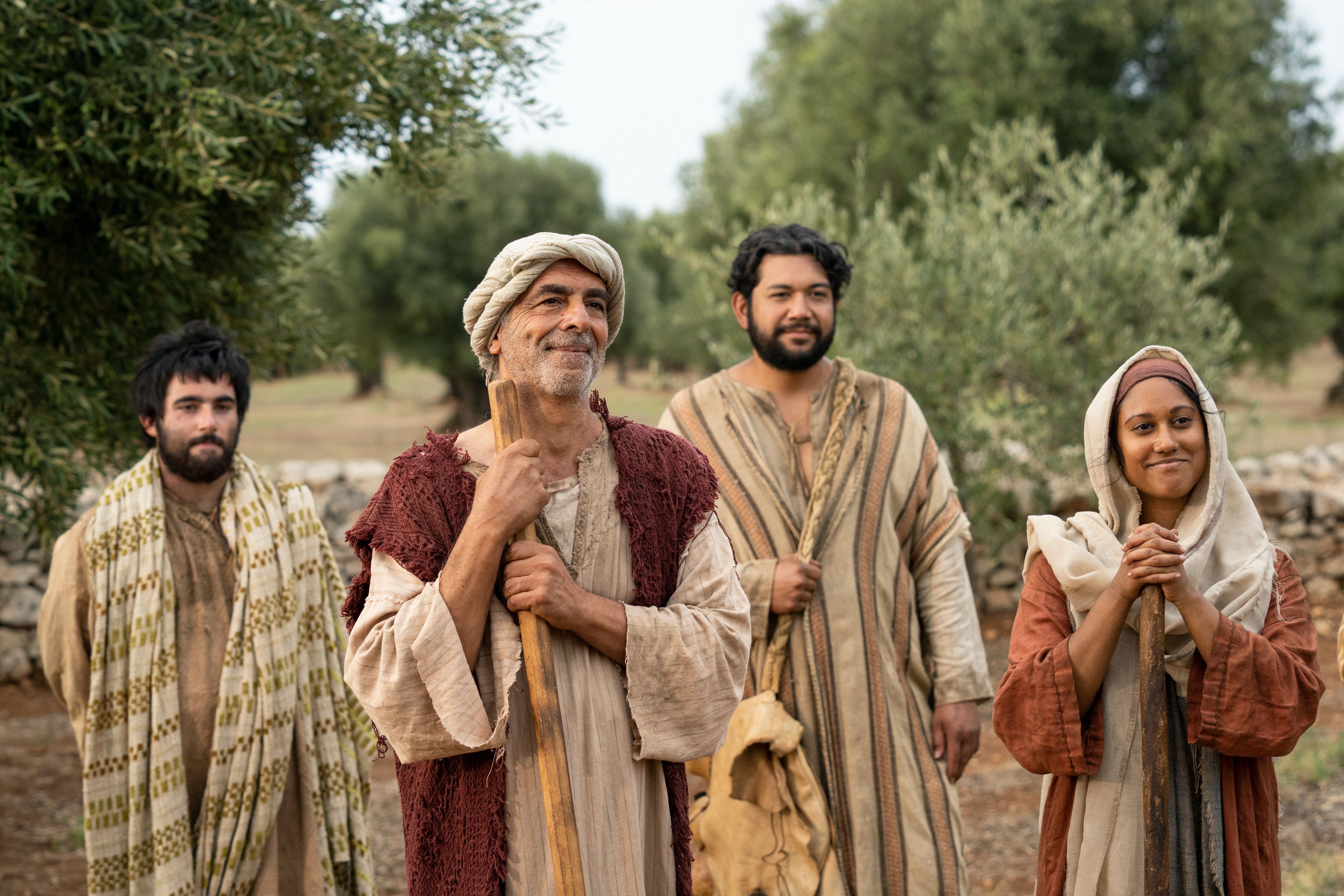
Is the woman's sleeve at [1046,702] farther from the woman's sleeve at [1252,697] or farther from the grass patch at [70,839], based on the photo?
the grass patch at [70,839]

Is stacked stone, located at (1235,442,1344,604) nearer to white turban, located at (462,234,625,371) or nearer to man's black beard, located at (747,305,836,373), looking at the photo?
man's black beard, located at (747,305,836,373)

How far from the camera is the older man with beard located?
2.39 metres

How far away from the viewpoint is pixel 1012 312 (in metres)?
9.62

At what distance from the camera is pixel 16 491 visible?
5.52 meters

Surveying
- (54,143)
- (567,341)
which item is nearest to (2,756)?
(54,143)

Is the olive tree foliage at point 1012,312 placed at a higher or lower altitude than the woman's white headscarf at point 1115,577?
higher

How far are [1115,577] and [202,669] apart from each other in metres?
3.10

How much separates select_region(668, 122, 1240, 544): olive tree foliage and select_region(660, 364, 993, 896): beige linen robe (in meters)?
5.41

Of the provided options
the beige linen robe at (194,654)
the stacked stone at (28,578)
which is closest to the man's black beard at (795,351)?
the beige linen robe at (194,654)

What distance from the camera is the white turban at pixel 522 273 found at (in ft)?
8.46

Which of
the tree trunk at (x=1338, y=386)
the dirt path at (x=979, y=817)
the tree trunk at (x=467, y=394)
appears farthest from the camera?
the tree trunk at (x=1338, y=386)

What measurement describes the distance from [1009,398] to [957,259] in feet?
4.25

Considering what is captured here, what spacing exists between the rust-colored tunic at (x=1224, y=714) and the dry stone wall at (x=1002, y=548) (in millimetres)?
7890

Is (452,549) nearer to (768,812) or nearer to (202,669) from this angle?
(768,812)
